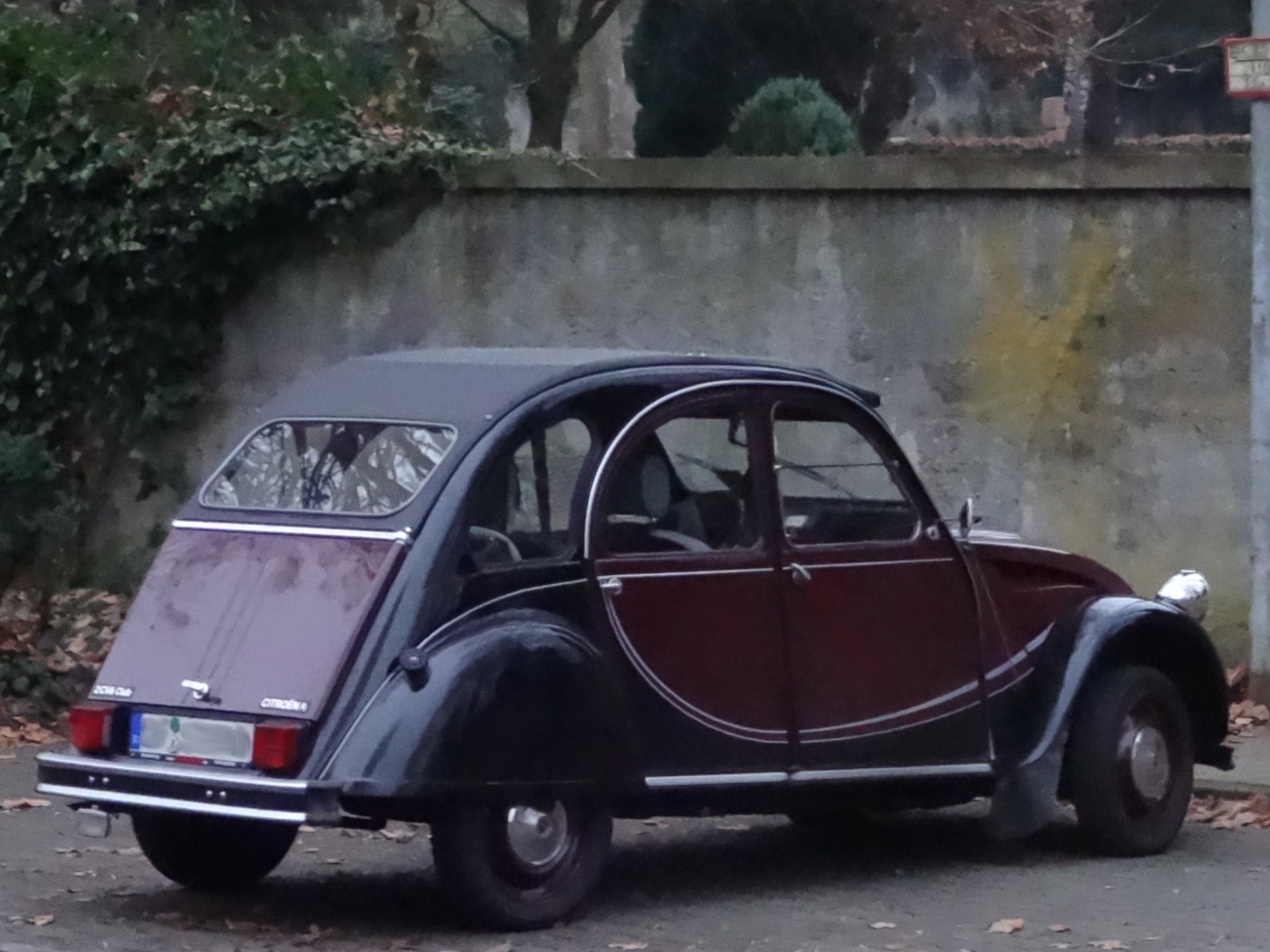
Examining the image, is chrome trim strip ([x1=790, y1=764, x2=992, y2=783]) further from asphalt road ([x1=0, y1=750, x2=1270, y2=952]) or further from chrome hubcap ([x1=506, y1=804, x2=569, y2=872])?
chrome hubcap ([x1=506, y1=804, x2=569, y2=872])

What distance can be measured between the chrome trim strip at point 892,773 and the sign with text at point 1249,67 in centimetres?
351

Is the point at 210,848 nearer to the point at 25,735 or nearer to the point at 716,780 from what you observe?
the point at 716,780

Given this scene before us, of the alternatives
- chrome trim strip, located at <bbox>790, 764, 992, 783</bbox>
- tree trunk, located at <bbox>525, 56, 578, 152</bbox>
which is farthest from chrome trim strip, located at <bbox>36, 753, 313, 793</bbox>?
tree trunk, located at <bbox>525, 56, 578, 152</bbox>

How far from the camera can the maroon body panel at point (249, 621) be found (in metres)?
6.77

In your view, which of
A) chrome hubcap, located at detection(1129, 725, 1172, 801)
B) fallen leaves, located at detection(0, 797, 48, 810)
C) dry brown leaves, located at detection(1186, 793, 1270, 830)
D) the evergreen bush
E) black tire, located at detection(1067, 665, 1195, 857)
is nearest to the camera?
black tire, located at detection(1067, 665, 1195, 857)

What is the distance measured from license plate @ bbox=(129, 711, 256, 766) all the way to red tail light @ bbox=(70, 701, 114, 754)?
8 centimetres

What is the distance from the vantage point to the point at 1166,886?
794cm

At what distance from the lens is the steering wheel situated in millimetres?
7094

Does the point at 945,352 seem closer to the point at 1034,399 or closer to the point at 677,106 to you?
the point at 1034,399

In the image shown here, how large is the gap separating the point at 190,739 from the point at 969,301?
5.77 meters

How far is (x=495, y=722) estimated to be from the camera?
6.79 m

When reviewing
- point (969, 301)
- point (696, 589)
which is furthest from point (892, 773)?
point (969, 301)

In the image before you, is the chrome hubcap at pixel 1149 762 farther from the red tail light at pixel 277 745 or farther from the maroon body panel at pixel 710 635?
the red tail light at pixel 277 745

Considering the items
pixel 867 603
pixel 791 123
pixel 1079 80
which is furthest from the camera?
pixel 1079 80
